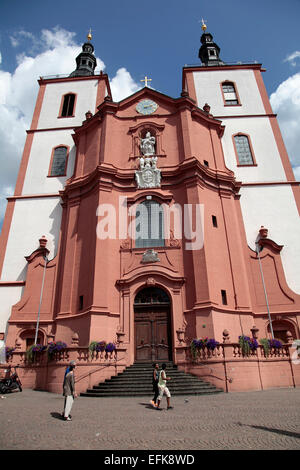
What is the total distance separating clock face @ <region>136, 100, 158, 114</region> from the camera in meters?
26.1

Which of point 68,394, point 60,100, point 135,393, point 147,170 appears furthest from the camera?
point 60,100

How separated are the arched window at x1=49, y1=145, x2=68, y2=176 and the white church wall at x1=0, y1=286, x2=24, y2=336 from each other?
32.9 ft

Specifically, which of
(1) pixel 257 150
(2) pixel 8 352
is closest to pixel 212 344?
(2) pixel 8 352

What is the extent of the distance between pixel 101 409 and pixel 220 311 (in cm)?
962

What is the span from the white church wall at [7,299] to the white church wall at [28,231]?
67cm

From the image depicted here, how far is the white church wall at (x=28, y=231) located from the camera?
72.8 feet

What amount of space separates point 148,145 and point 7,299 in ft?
48.2

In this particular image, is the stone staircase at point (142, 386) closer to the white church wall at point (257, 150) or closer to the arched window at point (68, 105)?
the white church wall at point (257, 150)

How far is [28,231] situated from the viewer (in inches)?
926

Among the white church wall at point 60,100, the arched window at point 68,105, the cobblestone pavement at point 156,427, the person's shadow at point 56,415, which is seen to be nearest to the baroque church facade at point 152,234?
the white church wall at point 60,100

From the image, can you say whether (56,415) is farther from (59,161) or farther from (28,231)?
(59,161)

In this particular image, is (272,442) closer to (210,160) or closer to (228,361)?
(228,361)

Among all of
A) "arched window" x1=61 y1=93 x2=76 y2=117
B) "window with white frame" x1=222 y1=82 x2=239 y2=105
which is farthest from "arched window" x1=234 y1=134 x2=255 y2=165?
"arched window" x1=61 y1=93 x2=76 y2=117
